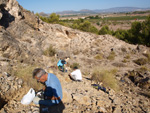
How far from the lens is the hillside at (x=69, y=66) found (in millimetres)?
2784

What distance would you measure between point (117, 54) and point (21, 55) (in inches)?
352

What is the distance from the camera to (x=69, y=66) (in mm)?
7016

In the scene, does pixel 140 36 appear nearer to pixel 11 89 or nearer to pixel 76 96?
pixel 76 96

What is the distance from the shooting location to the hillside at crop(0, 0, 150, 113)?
110 inches

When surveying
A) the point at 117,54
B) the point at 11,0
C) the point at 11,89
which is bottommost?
the point at 117,54

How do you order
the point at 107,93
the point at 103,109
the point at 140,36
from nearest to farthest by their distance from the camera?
1. the point at 103,109
2. the point at 107,93
3. the point at 140,36

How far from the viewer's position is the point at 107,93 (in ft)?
12.7

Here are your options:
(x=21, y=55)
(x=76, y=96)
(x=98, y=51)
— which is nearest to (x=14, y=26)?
(x=21, y=55)

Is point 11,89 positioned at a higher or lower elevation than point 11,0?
lower

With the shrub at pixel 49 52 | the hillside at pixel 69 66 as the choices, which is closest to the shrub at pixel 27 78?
the hillside at pixel 69 66

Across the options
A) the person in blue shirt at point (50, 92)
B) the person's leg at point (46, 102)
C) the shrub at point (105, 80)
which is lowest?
the shrub at point (105, 80)

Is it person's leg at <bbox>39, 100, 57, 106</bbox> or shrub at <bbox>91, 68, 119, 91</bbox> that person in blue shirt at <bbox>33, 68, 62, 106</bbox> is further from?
shrub at <bbox>91, 68, 119, 91</bbox>

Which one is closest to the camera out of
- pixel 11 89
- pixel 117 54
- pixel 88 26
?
pixel 11 89

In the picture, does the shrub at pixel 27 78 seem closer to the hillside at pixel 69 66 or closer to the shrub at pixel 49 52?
the hillside at pixel 69 66
